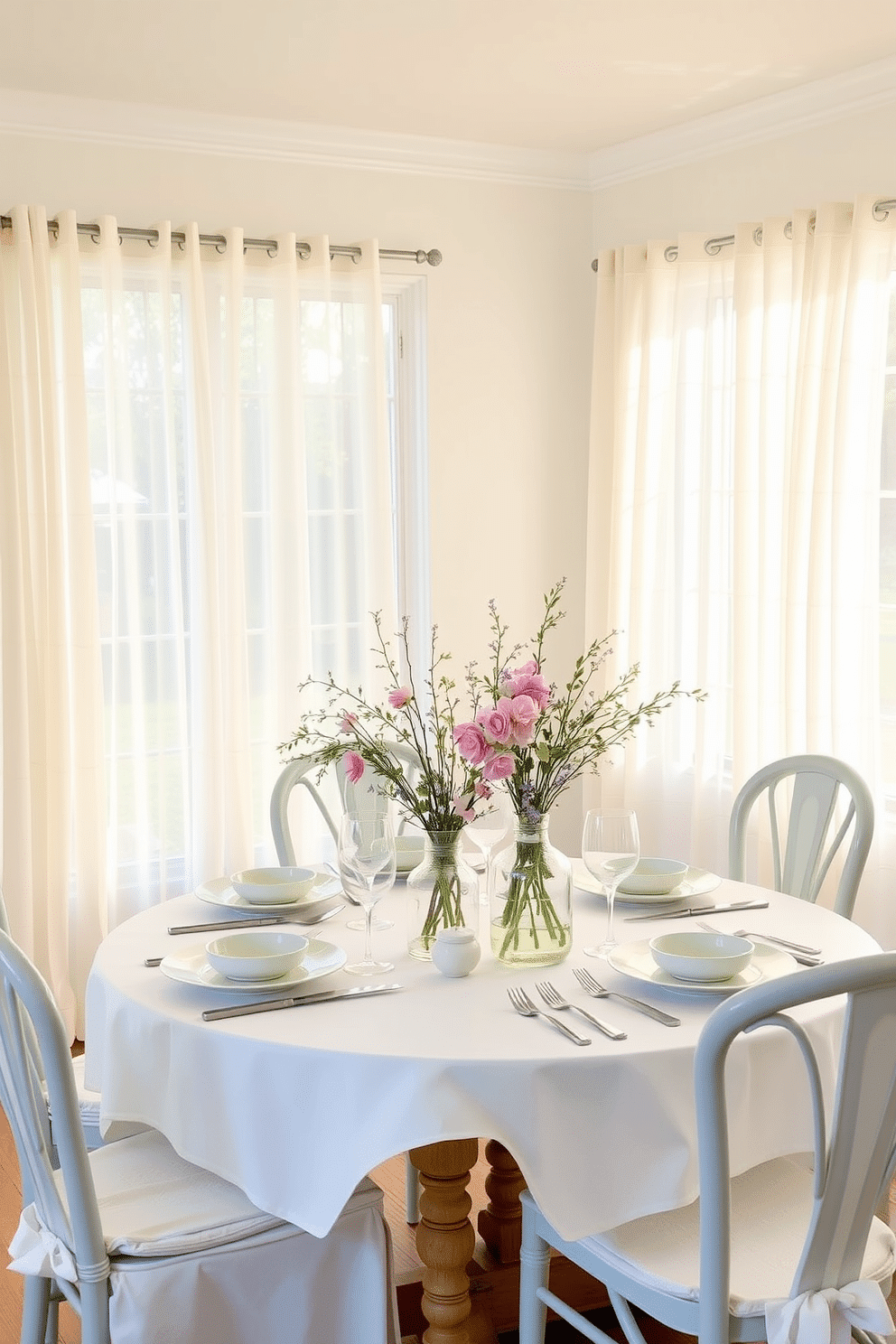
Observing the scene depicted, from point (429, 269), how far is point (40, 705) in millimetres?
2013

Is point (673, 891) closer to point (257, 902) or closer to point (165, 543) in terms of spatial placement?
point (257, 902)

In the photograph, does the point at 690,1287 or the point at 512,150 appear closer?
the point at 690,1287

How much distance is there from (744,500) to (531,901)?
89.8 inches

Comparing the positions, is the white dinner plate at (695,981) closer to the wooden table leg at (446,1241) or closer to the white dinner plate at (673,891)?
the white dinner plate at (673,891)

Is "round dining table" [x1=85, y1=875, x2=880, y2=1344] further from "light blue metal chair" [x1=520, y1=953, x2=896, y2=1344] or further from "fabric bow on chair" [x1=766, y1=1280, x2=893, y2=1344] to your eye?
"fabric bow on chair" [x1=766, y1=1280, x2=893, y2=1344]

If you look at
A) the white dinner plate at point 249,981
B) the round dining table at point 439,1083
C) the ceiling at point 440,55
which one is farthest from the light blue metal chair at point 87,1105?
the ceiling at point 440,55

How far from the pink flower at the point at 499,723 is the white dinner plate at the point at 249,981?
1.51 feet

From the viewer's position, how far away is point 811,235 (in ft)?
12.6

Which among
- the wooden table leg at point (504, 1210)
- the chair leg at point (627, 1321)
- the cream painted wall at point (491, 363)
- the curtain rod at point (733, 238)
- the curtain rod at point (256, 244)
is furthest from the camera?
the cream painted wall at point (491, 363)

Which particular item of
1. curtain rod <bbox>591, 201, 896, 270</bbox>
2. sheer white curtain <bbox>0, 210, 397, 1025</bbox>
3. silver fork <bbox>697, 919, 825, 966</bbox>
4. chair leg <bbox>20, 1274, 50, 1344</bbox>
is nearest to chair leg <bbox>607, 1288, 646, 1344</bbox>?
silver fork <bbox>697, 919, 825, 966</bbox>

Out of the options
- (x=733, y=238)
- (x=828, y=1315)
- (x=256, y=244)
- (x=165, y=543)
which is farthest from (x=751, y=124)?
(x=828, y=1315)

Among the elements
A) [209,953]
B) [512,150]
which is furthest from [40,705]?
[512,150]

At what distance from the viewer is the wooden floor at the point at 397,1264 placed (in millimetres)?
2570

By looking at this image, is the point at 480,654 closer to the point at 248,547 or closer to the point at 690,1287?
A: the point at 248,547
